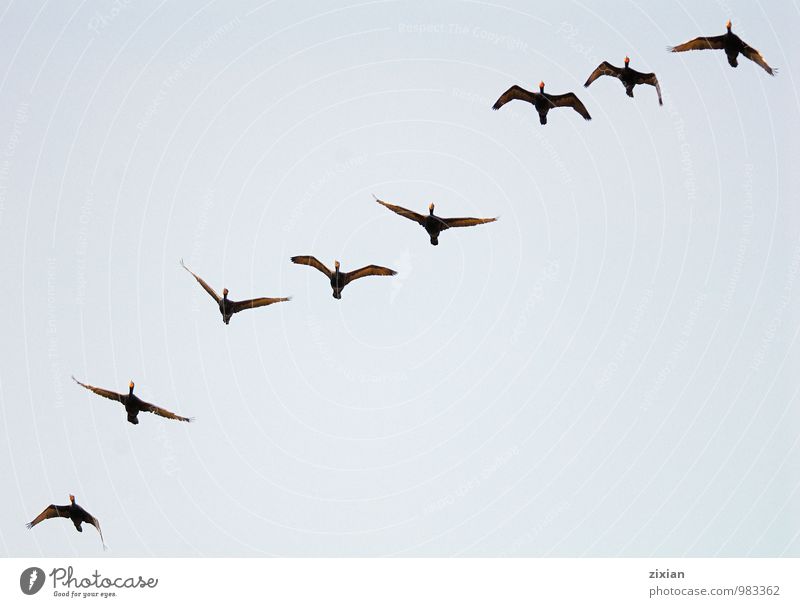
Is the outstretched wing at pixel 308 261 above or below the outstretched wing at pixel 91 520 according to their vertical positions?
above

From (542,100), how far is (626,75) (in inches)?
91.7

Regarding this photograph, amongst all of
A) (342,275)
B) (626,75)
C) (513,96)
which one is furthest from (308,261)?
(626,75)

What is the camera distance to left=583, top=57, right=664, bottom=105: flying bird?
39.7 metres

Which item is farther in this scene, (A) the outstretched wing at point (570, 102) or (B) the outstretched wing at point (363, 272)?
(A) the outstretched wing at point (570, 102)

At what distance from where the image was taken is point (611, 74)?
4019 centimetres

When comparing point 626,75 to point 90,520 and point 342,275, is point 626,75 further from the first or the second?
point 90,520

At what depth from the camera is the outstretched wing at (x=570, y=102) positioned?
1620 inches

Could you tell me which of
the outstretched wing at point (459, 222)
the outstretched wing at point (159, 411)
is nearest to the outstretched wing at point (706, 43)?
the outstretched wing at point (459, 222)

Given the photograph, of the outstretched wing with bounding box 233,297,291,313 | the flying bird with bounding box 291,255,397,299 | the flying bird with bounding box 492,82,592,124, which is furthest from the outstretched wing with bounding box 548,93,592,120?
the outstretched wing with bounding box 233,297,291,313
